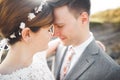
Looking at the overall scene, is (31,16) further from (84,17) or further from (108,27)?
(108,27)

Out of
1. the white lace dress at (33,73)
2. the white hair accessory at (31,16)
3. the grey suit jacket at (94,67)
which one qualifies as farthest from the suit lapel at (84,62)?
the white hair accessory at (31,16)

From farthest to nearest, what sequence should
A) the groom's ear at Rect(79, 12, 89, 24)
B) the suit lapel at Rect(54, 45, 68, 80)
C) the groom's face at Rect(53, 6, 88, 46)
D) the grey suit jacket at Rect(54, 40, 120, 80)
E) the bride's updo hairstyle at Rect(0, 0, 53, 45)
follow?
1. the suit lapel at Rect(54, 45, 68, 80)
2. the groom's ear at Rect(79, 12, 89, 24)
3. the groom's face at Rect(53, 6, 88, 46)
4. the grey suit jacket at Rect(54, 40, 120, 80)
5. the bride's updo hairstyle at Rect(0, 0, 53, 45)

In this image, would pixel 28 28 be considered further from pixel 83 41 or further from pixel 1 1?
pixel 83 41

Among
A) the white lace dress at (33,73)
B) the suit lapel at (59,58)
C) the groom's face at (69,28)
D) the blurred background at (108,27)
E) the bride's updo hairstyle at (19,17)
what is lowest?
the blurred background at (108,27)

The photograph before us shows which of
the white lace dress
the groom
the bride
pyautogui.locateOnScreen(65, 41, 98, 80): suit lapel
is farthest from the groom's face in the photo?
the bride

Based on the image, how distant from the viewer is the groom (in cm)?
380

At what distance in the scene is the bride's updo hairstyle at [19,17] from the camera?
2924 mm

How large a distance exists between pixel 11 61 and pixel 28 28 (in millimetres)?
268

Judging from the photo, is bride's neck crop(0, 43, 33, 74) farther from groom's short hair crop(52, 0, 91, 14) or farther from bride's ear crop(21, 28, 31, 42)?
groom's short hair crop(52, 0, 91, 14)

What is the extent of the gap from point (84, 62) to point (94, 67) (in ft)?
0.47

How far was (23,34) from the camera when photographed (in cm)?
298

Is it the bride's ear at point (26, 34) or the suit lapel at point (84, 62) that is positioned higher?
the bride's ear at point (26, 34)

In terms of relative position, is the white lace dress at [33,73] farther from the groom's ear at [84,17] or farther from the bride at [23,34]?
the groom's ear at [84,17]

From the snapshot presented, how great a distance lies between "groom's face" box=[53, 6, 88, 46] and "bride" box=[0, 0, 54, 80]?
807 millimetres
